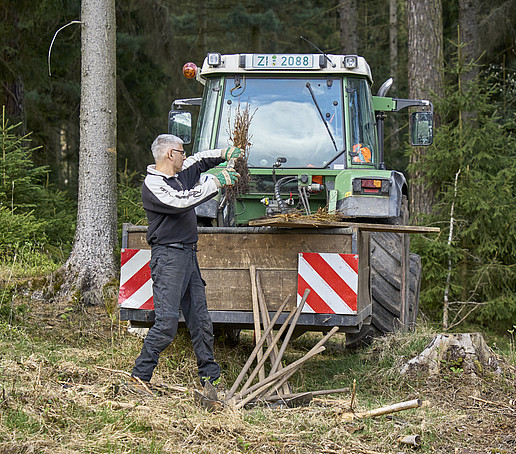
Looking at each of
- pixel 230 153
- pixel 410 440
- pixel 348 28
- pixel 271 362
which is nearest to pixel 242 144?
pixel 230 153

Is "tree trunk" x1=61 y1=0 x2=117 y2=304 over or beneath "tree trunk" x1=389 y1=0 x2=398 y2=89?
beneath

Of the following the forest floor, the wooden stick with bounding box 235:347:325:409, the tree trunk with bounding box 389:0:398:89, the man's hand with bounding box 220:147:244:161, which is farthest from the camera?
the tree trunk with bounding box 389:0:398:89

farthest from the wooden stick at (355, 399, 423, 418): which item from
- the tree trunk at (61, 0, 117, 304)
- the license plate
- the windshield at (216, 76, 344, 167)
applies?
the tree trunk at (61, 0, 117, 304)

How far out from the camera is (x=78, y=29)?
15195mm

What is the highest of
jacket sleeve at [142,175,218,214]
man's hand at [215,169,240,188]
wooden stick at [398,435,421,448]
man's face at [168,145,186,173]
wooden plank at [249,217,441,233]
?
man's face at [168,145,186,173]

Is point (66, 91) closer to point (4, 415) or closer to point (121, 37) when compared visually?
point (121, 37)

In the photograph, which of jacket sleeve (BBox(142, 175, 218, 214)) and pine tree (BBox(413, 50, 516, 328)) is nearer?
jacket sleeve (BBox(142, 175, 218, 214))

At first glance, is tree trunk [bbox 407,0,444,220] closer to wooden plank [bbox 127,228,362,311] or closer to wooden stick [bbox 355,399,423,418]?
wooden plank [bbox 127,228,362,311]

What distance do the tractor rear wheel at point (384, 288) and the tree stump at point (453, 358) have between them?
0.61m

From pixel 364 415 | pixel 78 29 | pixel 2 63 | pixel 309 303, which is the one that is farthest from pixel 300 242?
pixel 78 29

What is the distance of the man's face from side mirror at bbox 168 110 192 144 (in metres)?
2.34

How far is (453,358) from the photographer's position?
591 centimetres

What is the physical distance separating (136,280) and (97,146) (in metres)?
3.41

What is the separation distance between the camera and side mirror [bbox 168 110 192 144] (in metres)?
7.60
